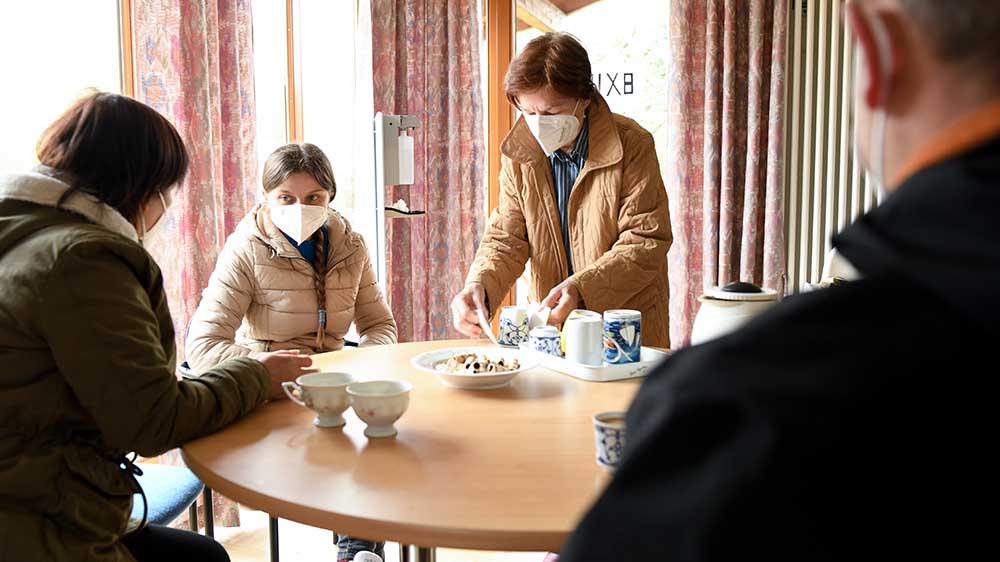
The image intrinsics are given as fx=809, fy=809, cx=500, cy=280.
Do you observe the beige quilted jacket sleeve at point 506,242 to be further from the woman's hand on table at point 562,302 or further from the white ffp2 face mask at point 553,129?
the woman's hand on table at point 562,302

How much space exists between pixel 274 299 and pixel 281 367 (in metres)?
0.88

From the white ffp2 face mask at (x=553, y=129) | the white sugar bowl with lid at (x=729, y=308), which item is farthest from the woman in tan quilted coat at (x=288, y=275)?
the white sugar bowl with lid at (x=729, y=308)

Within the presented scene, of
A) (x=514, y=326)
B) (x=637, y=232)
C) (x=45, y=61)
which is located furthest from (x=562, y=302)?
(x=45, y=61)

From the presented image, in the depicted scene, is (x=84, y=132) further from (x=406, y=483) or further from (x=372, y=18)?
(x=372, y=18)

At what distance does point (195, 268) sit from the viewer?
2.74 m

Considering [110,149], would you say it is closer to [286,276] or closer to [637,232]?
[286,276]

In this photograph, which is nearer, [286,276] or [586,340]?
[586,340]

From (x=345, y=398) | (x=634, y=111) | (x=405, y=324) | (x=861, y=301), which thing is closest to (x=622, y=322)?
(x=345, y=398)

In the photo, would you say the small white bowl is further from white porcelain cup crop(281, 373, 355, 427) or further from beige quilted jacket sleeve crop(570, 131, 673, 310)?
beige quilted jacket sleeve crop(570, 131, 673, 310)

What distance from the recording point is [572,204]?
7.89 feet

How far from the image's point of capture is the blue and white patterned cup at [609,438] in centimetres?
110

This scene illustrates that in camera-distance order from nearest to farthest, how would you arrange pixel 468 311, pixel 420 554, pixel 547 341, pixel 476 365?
pixel 420 554 → pixel 476 365 → pixel 547 341 → pixel 468 311

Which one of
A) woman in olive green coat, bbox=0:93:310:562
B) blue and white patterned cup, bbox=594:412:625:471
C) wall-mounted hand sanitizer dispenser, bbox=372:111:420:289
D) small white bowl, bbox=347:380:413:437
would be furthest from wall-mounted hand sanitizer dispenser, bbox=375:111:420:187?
blue and white patterned cup, bbox=594:412:625:471

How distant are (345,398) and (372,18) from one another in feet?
8.76
